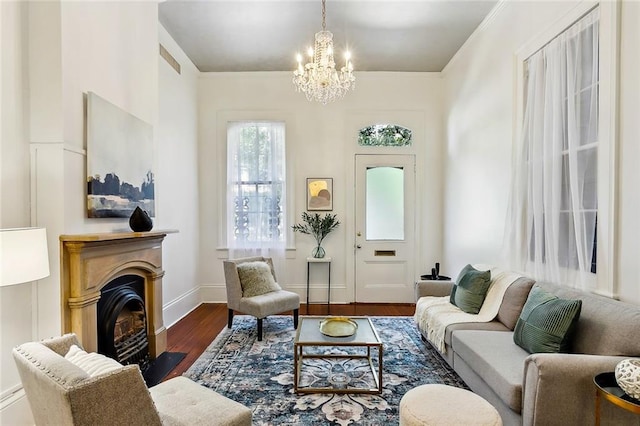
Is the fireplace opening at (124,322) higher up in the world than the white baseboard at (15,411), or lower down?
higher up

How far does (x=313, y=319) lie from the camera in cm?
320

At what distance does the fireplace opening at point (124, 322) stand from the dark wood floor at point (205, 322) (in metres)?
0.36

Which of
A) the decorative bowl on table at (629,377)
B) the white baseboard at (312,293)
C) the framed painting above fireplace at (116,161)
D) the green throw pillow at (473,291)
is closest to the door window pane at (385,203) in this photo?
the white baseboard at (312,293)

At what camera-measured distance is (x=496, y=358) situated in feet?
7.27

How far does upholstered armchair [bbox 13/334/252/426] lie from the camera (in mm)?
1177

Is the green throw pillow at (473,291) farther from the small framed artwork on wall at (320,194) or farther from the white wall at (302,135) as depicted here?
the small framed artwork on wall at (320,194)

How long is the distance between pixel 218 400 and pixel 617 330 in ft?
7.04

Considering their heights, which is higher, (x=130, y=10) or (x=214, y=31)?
(x=214, y=31)

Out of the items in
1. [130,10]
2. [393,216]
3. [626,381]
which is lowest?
[626,381]

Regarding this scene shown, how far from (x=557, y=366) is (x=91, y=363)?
2164 millimetres

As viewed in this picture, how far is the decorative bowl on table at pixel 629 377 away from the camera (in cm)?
147

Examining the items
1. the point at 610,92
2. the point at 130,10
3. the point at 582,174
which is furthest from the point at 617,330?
the point at 130,10

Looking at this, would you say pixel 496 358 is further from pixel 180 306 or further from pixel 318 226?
pixel 180 306

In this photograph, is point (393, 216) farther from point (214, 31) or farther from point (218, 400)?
point (218, 400)
